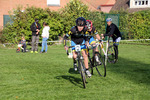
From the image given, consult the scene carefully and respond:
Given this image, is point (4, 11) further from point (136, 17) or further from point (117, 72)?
point (117, 72)

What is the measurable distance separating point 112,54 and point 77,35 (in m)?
4.84

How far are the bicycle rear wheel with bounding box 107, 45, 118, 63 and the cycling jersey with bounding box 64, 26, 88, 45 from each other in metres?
4.34

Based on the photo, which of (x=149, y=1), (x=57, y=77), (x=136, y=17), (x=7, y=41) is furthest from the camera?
(x=149, y=1)

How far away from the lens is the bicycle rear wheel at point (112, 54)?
525 inches

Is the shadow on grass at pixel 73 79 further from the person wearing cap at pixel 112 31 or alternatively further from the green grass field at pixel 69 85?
the person wearing cap at pixel 112 31

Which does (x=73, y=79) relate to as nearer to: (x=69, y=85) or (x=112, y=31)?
(x=69, y=85)

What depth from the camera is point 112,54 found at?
44.3 feet

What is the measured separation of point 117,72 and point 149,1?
3090cm

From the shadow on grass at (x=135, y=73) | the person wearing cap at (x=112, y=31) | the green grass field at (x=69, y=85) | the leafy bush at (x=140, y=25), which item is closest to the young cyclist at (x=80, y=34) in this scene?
the green grass field at (x=69, y=85)

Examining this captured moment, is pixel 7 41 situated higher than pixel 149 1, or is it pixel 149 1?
pixel 149 1

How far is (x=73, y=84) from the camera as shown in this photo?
851 cm

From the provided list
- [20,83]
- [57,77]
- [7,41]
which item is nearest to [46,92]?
[20,83]

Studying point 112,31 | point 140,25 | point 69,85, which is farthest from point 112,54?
point 140,25

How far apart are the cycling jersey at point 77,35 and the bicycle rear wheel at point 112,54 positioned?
4.34 metres
